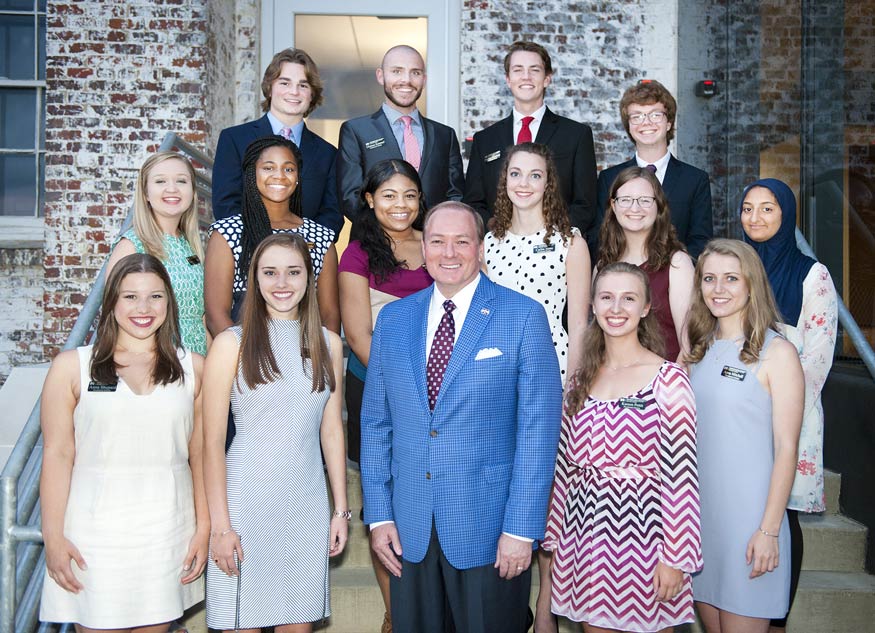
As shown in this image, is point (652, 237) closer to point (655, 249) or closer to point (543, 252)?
point (655, 249)

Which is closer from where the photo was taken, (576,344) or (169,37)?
(576,344)

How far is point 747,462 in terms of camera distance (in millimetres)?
2762

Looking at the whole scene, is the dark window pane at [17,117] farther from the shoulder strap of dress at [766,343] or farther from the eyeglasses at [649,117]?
the shoulder strap of dress at [766,343]

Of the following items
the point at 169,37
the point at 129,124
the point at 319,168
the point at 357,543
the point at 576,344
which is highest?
the point at 169,37

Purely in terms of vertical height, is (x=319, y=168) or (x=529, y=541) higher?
(x=319, y=168)

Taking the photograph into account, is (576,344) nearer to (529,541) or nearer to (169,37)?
(529,541)

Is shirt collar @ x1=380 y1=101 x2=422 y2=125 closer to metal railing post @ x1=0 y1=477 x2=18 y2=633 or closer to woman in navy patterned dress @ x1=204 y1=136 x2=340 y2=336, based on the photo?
woman in navy patterned dress @ x1=204 y1=136 x2=340 y2=336

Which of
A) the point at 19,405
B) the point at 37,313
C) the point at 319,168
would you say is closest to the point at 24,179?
the point at 37,313

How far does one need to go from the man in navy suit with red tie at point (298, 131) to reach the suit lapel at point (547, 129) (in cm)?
99

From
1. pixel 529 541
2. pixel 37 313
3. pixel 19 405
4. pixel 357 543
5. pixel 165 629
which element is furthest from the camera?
pixel 37 313

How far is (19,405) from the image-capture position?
206 inches

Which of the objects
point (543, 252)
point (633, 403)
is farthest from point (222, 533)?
point (543, 252)

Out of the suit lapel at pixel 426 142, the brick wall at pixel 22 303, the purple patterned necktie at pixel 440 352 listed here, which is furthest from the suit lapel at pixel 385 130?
the brick wall at pixel 22 303

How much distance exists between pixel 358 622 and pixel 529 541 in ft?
4.39
